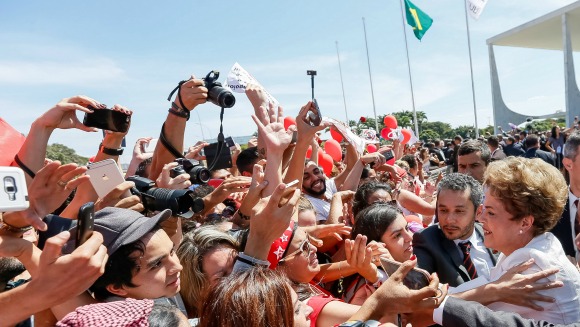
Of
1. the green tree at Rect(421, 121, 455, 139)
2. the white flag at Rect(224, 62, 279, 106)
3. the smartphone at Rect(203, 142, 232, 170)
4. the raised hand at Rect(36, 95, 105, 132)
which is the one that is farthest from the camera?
the green tree at Rect(421, 121, 455, 139)

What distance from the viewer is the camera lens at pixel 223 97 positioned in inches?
104

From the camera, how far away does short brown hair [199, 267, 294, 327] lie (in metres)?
1.35

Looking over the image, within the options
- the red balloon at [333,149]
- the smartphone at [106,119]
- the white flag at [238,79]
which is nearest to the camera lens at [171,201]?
the smartphone at [106,119]

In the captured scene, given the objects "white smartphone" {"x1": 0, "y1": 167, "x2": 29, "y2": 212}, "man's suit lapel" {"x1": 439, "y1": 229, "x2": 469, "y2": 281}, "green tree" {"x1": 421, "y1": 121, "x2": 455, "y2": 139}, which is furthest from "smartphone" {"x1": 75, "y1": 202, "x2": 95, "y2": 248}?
"green tree" {"x1": 421, "y1": 121, "x2": 455, "y2": 139}

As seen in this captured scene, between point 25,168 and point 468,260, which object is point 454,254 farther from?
point 25,168

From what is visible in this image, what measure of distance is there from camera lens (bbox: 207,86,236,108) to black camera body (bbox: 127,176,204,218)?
0.65m

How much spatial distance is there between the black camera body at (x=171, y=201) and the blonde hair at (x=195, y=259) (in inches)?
5.4

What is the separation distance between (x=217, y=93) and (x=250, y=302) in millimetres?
1629

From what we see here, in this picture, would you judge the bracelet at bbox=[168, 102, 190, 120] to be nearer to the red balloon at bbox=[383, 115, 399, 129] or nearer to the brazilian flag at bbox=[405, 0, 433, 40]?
the red balloon at bbox=[383, 115, 399, 129]

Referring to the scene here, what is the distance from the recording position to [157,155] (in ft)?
9.91

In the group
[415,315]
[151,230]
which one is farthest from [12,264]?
[415,315]

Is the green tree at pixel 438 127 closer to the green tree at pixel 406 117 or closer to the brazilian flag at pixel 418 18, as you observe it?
the green tree at pixel 406 117

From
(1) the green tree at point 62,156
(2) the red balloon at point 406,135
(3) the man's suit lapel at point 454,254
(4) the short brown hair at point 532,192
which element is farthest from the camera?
(1) the green tree at point 62,156

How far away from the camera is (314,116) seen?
298cm
